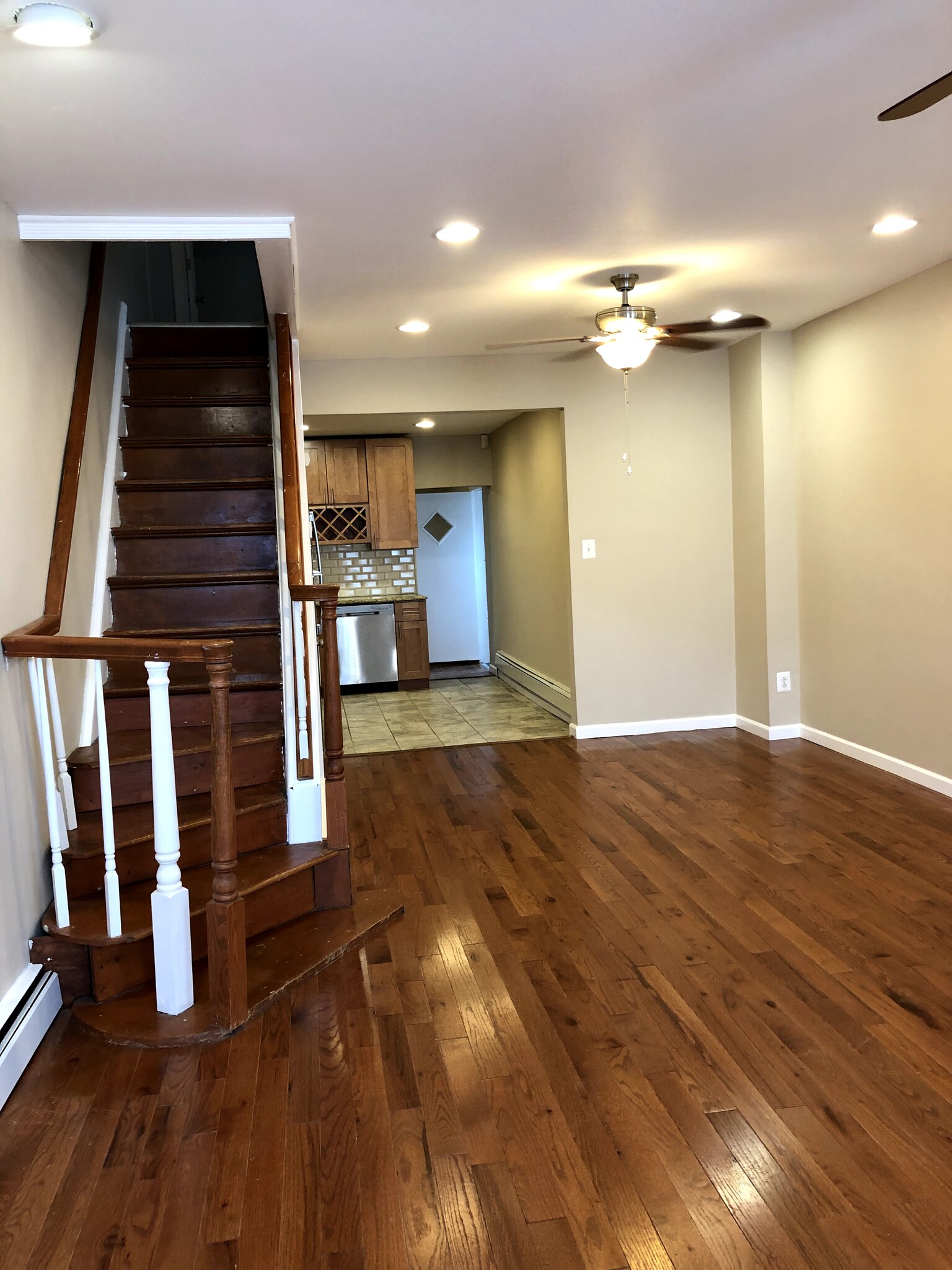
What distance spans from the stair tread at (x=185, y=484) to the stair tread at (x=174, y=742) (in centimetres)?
133

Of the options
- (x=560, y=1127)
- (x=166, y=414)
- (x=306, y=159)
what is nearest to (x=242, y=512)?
(x=166, y=414)

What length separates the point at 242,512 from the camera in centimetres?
486

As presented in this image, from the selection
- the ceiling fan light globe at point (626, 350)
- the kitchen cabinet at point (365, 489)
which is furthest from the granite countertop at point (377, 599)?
the ceiling fan light globe at point (626, 350)

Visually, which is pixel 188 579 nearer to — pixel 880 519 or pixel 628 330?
pixel 628 330

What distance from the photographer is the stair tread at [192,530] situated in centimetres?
455

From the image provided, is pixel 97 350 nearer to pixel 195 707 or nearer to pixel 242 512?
pixel 242 512

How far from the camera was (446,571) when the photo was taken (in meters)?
10.5

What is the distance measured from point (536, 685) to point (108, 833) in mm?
5556

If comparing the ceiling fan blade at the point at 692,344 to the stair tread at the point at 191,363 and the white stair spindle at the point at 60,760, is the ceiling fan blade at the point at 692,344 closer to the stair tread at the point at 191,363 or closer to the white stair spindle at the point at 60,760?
the stair tread at the point at 191,363

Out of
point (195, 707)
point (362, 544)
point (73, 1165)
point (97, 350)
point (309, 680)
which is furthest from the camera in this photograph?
point (362, 544)

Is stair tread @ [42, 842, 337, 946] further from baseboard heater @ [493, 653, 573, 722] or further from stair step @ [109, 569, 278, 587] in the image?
baseboard heater @ [493, 653, 573, 722]

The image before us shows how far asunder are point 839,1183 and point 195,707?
2804 millimetres

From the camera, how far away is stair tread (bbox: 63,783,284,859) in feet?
10.3

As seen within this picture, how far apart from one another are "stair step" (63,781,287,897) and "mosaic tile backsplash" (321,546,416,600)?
5.70 meters
